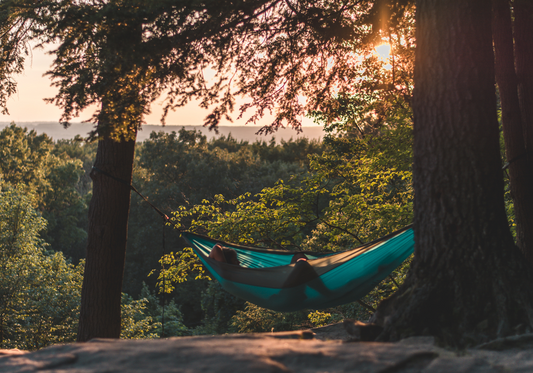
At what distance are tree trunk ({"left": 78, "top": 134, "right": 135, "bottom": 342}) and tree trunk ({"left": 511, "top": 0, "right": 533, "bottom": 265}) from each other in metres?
2.53

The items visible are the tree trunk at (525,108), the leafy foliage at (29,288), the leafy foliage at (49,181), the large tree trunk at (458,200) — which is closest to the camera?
the large tree trunk at (458,200)

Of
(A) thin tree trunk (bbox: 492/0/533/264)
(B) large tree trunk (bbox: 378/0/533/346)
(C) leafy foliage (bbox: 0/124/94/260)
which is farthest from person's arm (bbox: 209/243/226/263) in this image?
(C) leafy foliage (bbox: 0/124/94/260)

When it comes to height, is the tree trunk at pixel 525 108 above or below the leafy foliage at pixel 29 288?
above

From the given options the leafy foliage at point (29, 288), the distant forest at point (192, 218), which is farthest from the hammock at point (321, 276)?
the leafy foliage at point (29, 288)

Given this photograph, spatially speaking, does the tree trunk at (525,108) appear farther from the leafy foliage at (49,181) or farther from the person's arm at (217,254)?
the leafy foliage at (49,181)

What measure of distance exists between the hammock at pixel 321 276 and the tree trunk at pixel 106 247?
25.9 inches

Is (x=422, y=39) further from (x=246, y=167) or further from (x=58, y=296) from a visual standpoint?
(x=246, y=167)

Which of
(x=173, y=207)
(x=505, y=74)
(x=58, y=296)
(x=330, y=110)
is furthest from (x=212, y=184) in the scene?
(x=505, y=74)

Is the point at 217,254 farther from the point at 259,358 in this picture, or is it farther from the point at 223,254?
the point at 259,358

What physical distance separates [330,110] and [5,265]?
844cm

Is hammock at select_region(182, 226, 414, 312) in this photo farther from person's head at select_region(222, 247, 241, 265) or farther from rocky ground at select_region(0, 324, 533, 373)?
rocky ground at select_region(0, 324, 533, 373)

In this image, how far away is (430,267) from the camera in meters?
1.81

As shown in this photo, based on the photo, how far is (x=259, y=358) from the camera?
4.00 feet

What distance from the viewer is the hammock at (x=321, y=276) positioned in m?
2.57
